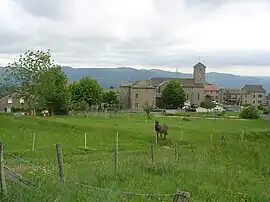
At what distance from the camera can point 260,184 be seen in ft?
48.5

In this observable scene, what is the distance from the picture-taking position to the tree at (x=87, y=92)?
4058 inches

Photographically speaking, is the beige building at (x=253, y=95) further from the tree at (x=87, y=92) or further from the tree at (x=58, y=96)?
the tree at (x=58, y=96)

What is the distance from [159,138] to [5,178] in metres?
28.1

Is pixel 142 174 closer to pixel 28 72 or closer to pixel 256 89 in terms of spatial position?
pixel 28 72

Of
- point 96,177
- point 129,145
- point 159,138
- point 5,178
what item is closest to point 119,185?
point 96,177

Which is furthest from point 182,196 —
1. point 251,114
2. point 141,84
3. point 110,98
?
point 141,84

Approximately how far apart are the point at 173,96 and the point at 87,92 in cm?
2534

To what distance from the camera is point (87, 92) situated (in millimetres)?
103312

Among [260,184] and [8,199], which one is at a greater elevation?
[8,199]

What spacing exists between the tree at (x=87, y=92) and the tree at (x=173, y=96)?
21.8 meters

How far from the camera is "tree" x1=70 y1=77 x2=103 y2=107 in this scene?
103062 millimetres

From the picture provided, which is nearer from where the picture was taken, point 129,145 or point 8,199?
point 8,199

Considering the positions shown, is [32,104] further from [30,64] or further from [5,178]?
[5,178]

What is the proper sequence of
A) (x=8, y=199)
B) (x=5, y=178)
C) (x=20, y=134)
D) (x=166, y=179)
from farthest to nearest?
(x=20, y=134)
(x=166, y=179)
(x=5, y=178)
(x=8, y=199)
